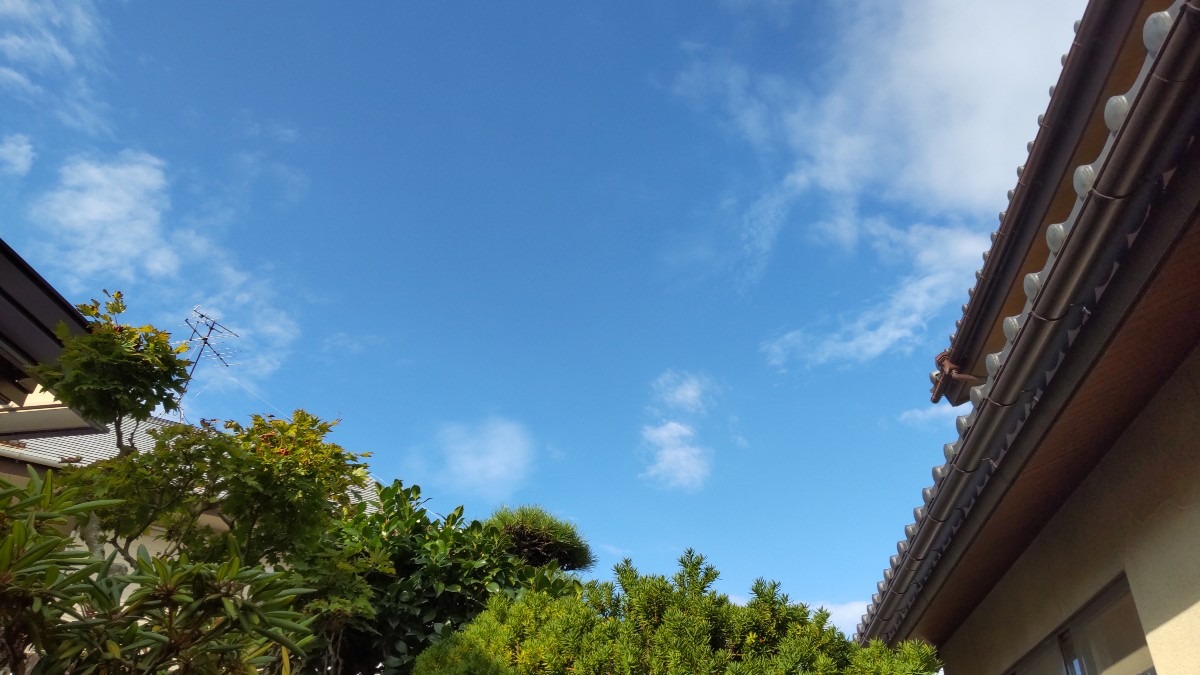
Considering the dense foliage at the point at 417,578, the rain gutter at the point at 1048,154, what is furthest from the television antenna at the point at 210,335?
the rain gutter at the point at 1048,154

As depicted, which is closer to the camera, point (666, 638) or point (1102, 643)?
point (1102, 643)

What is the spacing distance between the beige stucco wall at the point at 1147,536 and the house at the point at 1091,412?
1cm

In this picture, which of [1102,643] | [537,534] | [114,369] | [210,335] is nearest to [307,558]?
[114,369]

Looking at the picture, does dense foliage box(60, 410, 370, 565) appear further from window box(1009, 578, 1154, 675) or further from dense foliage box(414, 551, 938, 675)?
window box(1009, 578, 1154, 675)

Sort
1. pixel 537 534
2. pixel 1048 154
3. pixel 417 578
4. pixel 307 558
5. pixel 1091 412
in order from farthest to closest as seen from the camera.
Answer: pixel 537 534, pixel 417 578, pixel 307 558, pixel 1048 154, pixel 1091 412

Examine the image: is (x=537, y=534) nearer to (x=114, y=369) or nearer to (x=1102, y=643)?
(x=114, y=369)

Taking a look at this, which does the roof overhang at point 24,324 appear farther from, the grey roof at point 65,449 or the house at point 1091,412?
the house at point 1091,412

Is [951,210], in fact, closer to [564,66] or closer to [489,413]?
[564,66]

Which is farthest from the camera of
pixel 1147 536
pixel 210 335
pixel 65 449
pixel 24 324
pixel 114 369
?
pixel 65 449

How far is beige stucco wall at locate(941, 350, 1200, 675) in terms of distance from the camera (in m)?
3.97

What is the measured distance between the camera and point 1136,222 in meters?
3.11

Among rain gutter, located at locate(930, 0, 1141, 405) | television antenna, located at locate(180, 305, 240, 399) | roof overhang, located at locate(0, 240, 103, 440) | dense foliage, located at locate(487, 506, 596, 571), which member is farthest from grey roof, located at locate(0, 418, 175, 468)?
rain gutter, located at locate(930, 0, 1141, 405)

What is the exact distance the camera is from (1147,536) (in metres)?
4.34

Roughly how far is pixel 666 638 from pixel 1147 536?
279cm
